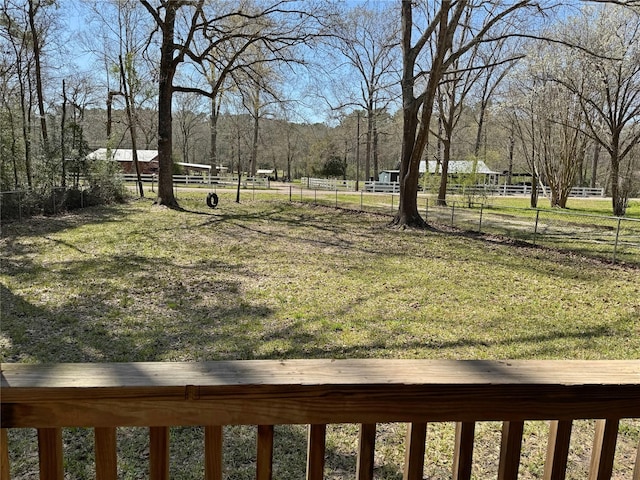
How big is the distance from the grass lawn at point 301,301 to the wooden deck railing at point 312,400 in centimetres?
179

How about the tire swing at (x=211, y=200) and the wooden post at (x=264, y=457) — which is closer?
the wooden post at (x=264, y=457)

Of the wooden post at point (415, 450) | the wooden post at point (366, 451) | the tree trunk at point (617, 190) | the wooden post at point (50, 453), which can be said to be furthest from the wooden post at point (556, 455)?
the tree trunk at point (617, 190)

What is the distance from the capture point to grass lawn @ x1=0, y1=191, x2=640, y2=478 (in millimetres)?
4141

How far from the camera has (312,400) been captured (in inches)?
36.0

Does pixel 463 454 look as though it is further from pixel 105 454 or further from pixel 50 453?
pixel 50 453

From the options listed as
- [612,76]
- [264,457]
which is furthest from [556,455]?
[612,76]

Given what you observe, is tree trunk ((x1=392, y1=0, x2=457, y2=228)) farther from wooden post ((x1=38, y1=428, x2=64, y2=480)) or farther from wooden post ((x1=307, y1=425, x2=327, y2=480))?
wooden post ((x1=38, y1=428, x2=64, y2=480))

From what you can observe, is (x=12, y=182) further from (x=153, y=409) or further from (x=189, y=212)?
(x=153, y=409)

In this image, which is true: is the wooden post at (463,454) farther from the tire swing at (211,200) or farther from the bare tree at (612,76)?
the bare tree at (612,76)

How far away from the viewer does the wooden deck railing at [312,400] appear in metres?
0.86

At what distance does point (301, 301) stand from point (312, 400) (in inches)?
193

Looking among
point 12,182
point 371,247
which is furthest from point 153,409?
point 12,182

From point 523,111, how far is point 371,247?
630 inches

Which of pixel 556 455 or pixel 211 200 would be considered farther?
pixel 211 200
